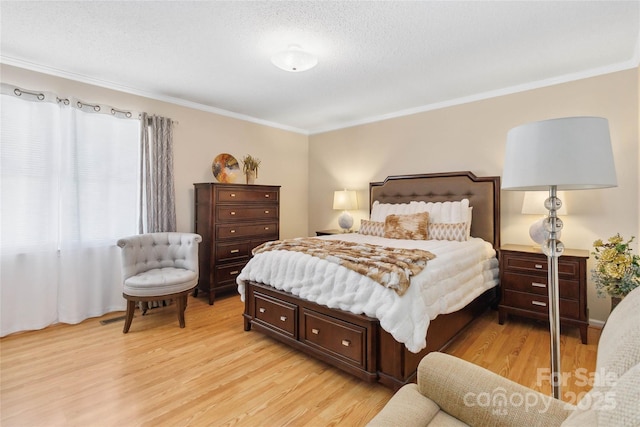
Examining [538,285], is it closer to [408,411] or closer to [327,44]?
[408,411]

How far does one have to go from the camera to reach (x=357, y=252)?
2.50 m

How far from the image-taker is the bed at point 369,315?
6.46ft

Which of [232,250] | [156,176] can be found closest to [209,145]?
[156,176]

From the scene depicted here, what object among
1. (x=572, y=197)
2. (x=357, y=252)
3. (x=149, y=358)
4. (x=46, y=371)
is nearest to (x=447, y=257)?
(x=357, y=252)

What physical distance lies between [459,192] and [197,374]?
337 centimetres

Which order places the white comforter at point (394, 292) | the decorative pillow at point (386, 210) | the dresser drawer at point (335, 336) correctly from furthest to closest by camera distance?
the decorative pillow at point (386, 210), the dresser drawer at point (335, 336), the white comforter at point (394, 292)

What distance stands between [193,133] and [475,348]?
4.05 meters

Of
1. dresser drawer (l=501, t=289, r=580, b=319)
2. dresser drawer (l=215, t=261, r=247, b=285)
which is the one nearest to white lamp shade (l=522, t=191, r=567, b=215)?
dresser drawer (l=501, t=289, r=580, b=319)

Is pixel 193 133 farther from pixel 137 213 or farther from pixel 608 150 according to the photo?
pixel 608 150

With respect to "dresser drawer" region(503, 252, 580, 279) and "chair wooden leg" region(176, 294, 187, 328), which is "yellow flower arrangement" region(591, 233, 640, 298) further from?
"chair wooden leg" region(176, 294, 187, 328)

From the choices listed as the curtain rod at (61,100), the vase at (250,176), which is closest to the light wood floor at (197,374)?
the vase at (250,176)

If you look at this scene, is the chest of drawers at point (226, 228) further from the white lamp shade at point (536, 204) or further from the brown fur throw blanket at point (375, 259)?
the white lamp shade at point (536, 204)

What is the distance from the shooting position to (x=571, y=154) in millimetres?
1144

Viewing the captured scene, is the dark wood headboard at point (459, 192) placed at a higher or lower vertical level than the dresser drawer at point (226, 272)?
higher
